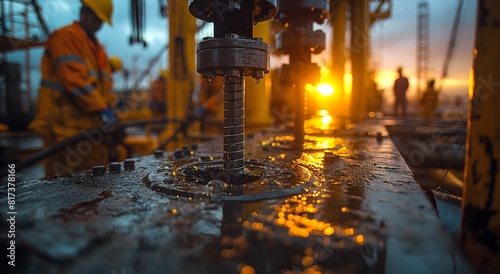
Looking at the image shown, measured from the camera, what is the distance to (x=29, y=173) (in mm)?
3764

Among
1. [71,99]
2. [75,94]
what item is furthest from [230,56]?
[71,99]

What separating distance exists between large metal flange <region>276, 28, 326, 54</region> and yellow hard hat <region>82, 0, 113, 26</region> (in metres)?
1.97

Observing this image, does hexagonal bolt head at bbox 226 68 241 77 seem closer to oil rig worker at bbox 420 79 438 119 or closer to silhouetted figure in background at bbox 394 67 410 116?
oil rig worker at bbox 420 79 438 119

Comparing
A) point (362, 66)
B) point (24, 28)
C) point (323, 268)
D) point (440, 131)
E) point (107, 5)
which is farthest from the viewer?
point (362, 66)

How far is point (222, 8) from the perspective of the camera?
1.13 m

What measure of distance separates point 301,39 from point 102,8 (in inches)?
87.1

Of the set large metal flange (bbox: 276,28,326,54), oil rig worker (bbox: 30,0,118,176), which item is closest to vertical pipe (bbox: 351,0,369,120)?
large metal flange (bbox: 276,28,326,54)

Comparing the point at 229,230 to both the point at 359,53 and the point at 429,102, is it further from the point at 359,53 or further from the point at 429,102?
the point at 429,102

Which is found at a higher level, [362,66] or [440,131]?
[362,66]

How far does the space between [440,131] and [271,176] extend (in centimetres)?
339

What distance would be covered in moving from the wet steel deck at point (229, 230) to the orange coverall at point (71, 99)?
1984mm

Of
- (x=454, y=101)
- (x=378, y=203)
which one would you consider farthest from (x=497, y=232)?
(x=454, y=101)

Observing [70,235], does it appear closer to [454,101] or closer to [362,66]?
[362,66]

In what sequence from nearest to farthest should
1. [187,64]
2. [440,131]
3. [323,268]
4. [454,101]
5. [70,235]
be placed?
1. [323,268]
2. [70,235]
3. [440,131]
4. [187,64]
5. [454,101]
